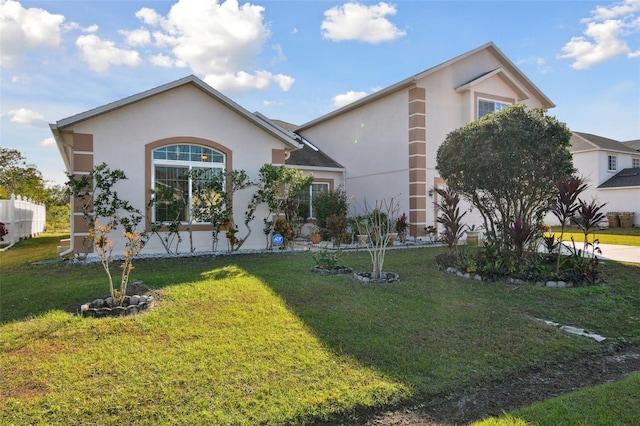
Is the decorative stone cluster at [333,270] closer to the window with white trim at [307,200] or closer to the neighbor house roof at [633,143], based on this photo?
the window with white trim at [307,200]

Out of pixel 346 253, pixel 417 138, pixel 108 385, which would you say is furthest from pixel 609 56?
pixel 108 385

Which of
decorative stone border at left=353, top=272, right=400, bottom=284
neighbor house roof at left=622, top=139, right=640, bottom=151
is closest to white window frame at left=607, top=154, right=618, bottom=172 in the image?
neighbor house roof at left=622, top=139, right=640, bottom=151

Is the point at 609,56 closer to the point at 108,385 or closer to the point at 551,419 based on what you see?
the point at 551,419

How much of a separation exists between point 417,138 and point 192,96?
29.5 feet

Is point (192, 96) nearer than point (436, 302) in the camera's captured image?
No

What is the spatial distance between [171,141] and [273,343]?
870 cm

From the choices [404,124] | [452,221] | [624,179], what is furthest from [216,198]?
[624,179]

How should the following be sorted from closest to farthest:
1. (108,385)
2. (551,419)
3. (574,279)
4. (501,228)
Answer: (551,419) → (108,385) → (574,279) → (501,228)

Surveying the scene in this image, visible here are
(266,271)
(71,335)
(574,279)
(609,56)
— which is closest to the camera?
(71,335)

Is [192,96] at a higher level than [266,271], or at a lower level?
higher

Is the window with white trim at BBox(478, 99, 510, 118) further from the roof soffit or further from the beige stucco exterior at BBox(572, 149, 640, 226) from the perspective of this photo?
the beige stucco exterior at BBox(572, 149, 640, 226)

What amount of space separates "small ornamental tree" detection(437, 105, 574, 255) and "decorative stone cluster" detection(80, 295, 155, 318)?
7502 millimetres

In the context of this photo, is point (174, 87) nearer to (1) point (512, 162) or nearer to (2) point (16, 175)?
(1) point (512, 162)

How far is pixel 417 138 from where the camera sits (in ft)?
51.1
